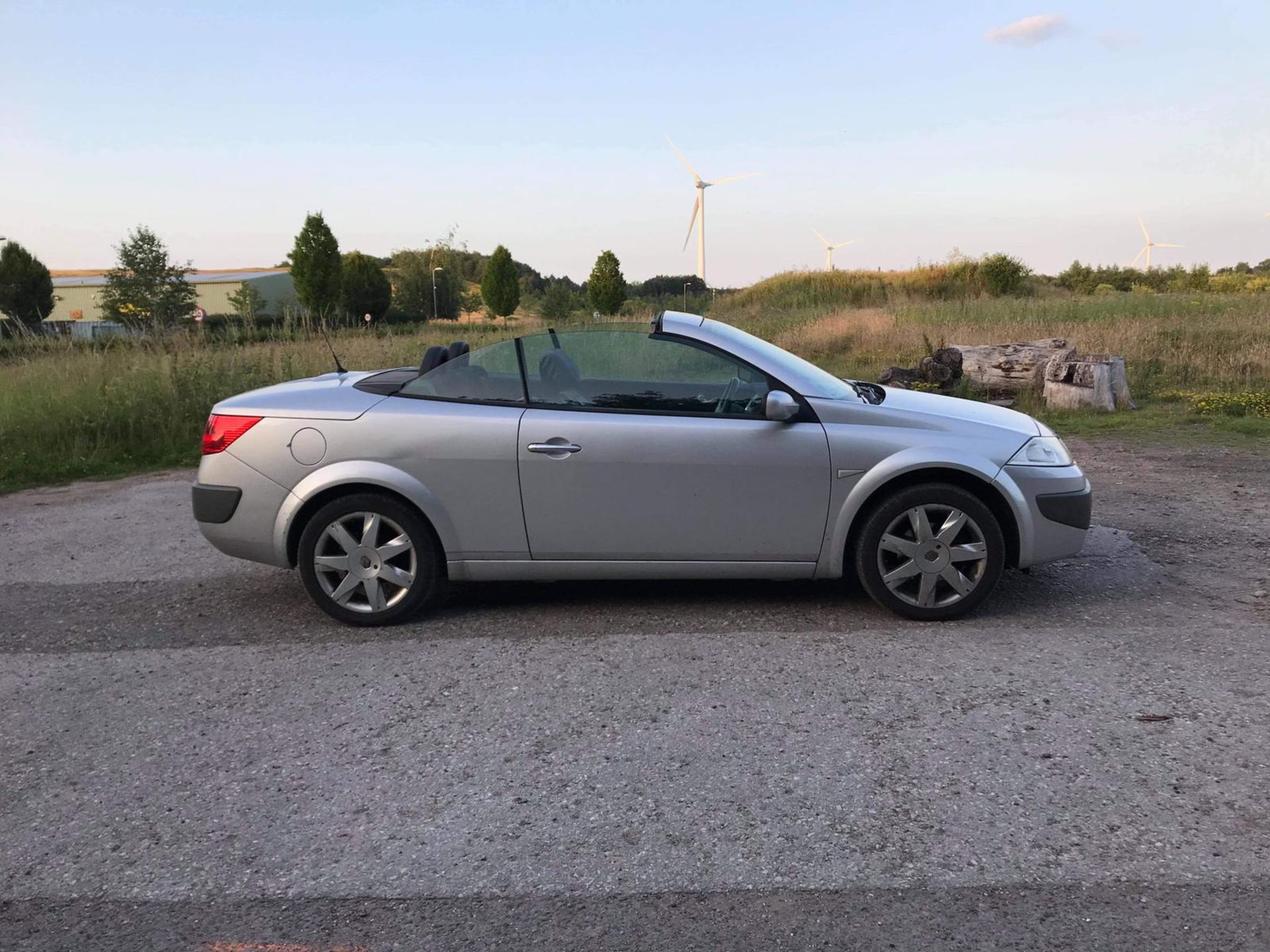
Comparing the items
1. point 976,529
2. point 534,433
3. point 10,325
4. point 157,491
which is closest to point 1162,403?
point 976,529

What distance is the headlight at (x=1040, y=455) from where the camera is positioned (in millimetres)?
4934

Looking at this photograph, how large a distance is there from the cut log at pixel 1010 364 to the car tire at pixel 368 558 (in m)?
11.1

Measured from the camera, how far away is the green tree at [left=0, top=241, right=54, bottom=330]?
193 ft

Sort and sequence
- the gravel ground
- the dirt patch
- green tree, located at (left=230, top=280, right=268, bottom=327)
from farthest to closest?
green tree, located at (left=230, top=280, right=268, bottom=327), the dirt patch, the gravel ground

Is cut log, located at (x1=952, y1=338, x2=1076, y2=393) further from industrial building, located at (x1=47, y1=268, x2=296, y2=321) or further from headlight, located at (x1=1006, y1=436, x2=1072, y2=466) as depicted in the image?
industrial building, located at (x1=47, y1=268, x2=296, y2=321)

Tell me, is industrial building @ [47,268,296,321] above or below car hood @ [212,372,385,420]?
above

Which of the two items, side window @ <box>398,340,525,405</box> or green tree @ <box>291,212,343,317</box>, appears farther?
green tree @ <box>291,212,343,317</box>

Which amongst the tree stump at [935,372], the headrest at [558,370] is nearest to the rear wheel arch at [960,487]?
the headrest at [558,370]

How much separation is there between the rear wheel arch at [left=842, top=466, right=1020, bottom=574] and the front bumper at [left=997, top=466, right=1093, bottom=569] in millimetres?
40

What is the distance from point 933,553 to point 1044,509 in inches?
23.4

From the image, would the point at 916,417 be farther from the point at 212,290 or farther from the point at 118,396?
the point at 212,290

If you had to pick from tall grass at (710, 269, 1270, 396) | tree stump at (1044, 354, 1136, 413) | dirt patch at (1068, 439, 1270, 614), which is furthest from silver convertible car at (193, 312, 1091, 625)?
tall grass at (710, 269, 1270, 396)

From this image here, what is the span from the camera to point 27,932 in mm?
2592

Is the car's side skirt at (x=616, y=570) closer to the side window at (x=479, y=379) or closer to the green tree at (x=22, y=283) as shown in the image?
the side window at (x=479, y=379)
